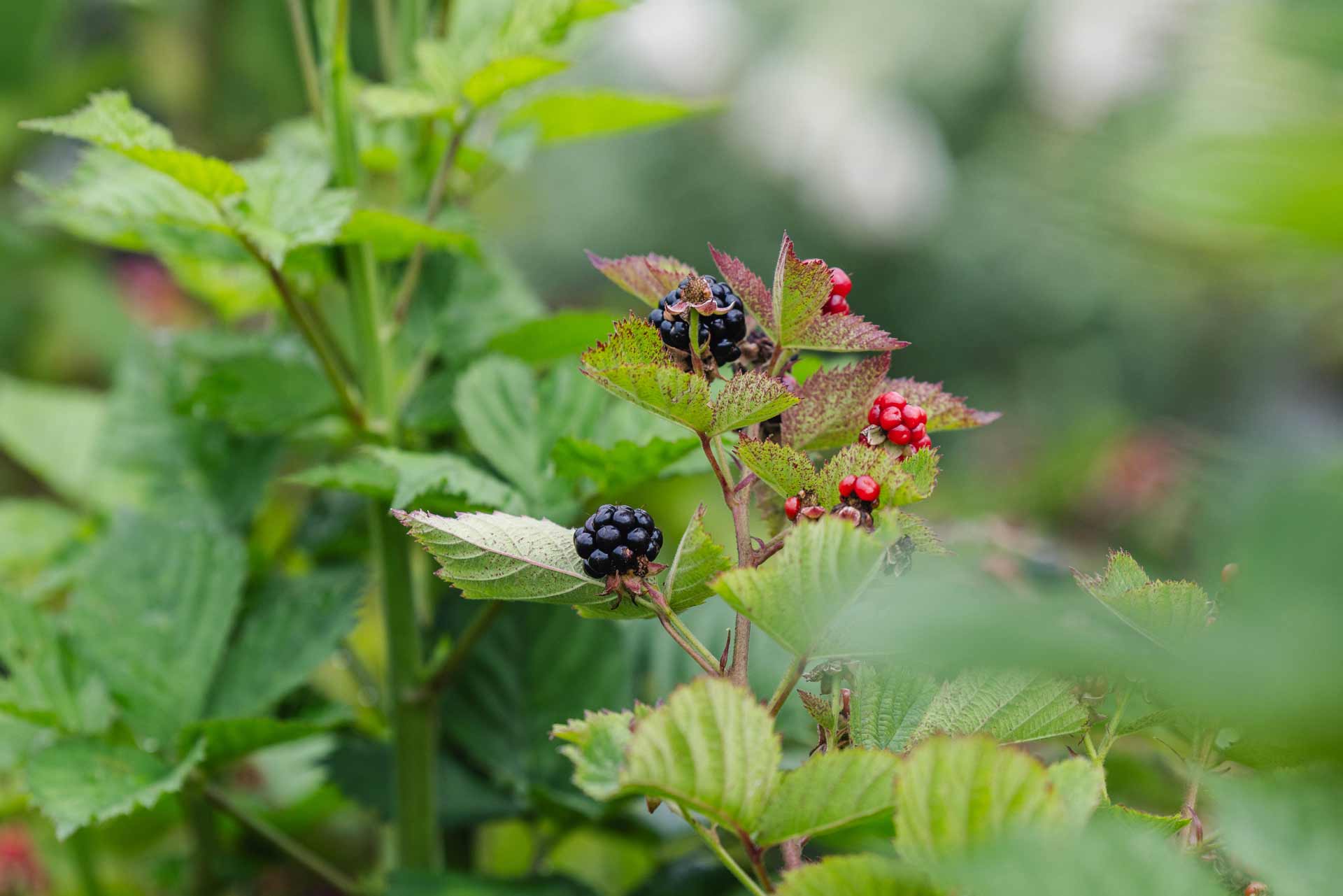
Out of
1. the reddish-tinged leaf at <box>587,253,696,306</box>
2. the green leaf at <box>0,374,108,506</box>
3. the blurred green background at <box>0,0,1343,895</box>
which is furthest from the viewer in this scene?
the green leaf at <box>0,374,108,506</box>

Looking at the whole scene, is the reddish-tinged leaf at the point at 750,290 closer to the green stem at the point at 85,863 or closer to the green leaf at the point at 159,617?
the green leaf at the point at 159,617

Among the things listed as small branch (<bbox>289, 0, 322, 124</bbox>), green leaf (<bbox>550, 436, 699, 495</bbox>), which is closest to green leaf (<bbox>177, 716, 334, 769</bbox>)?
green leaf (<bbox>550, 436, 699, 495</bbox>)

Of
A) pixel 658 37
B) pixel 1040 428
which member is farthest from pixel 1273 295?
pixel 658 37

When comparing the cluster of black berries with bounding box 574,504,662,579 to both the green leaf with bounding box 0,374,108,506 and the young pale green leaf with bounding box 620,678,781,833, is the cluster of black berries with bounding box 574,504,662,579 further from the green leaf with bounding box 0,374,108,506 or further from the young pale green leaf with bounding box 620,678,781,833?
the green leaf with bounding box 0,374,108,506

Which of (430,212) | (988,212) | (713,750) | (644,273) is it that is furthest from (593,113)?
(988,212)

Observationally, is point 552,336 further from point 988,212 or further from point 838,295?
point 988,212

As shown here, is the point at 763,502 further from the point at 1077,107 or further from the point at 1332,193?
the point at 1077,107
